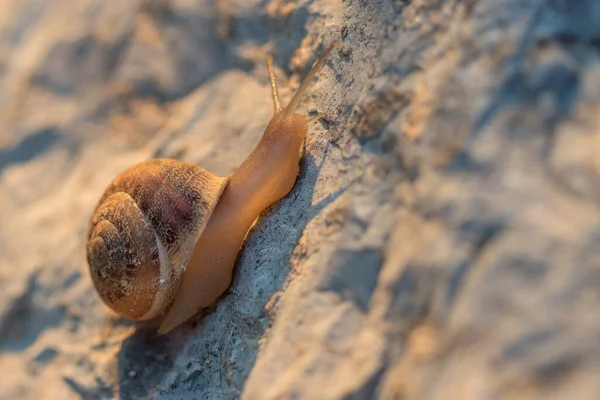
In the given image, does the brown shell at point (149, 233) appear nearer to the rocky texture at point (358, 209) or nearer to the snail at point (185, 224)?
the snail at point (185, 224)

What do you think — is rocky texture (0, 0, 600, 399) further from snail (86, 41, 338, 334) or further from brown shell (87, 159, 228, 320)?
brown shell (87, 159, 228, 320)

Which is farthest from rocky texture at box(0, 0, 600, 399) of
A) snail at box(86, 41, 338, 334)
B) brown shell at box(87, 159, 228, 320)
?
brown shell at box(87, 159, 228, 320)

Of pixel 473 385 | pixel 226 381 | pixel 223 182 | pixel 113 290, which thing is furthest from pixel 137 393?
pixel 473 385

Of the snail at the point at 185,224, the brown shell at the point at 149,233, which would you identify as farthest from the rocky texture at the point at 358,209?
the brown shell at the point at 149,233

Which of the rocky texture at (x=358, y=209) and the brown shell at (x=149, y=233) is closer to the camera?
the rocky texture at (x=358, y=209)

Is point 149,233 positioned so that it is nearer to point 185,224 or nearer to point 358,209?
point 185,224

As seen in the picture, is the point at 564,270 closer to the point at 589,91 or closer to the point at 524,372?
the point at 524,372
